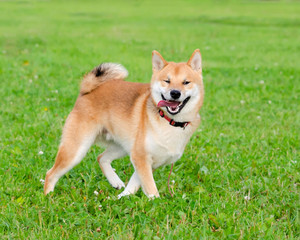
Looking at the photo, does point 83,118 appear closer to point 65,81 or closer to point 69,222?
point 69,222

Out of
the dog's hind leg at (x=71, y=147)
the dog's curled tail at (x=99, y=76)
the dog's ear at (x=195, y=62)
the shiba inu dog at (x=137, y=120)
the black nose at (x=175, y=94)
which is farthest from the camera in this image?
the dog's curled tail at (x=99, y=76)

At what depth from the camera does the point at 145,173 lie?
12.6ft

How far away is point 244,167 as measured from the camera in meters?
4.62

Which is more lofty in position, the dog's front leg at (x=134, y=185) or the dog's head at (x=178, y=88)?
the dog's head at (x=178, y=88)

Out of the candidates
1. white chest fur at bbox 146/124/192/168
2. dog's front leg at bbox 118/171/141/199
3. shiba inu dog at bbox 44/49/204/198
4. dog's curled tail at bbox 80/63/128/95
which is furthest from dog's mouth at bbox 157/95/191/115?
dog's curled tail at bbox 80/63/128/95

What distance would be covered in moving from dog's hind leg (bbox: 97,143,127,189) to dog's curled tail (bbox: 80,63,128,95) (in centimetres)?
71

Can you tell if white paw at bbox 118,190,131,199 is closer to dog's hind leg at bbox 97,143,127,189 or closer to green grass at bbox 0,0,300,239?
green grass at bbox 0,0,300,239

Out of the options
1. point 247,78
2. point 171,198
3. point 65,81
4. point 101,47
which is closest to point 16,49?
point 101,47

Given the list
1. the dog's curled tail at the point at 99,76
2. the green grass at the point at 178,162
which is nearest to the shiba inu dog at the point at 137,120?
the dog's curled tail at the point at 99,76

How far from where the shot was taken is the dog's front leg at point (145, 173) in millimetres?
3801

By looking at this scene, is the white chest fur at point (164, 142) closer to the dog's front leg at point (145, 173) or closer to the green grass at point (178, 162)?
the dog's front leg at point (145, 173)

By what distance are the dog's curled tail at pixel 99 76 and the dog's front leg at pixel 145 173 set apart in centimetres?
106

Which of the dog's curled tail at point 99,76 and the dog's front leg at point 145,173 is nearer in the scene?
the dog's front leg at point 145,173

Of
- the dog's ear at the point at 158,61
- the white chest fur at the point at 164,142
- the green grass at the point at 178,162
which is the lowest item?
the green grass at the point at 178,162
